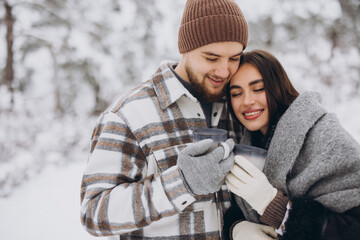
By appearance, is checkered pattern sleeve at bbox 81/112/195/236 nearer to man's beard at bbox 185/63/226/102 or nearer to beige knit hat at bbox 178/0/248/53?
man's beard at bbox 185/63/226/102

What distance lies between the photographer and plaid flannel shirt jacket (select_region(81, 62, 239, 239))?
123 cm

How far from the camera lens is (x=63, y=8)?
671 centimetres

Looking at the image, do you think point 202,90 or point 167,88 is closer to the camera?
point 167,88

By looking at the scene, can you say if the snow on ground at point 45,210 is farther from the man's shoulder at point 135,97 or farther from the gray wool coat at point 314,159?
the gray wool coat at point 314,159

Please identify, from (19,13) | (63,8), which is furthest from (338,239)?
(19,13)

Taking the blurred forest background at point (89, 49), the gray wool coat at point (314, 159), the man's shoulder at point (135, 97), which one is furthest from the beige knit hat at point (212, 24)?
the blurred forest background at point (89, 49)

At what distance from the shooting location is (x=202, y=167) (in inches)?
43.9

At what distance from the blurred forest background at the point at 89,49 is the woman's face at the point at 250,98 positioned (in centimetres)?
503

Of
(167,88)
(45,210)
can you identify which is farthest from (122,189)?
(45,210)

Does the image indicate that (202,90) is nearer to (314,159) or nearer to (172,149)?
(172,149)

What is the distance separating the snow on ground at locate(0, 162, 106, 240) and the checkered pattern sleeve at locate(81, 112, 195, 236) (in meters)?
2.39

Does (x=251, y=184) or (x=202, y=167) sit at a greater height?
(x=202, y=167)

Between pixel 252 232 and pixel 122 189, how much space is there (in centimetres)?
67

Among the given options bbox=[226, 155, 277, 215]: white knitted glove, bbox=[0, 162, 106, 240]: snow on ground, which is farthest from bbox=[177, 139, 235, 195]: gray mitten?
bbox=[0, 162, 106, 240]: snow on ground
